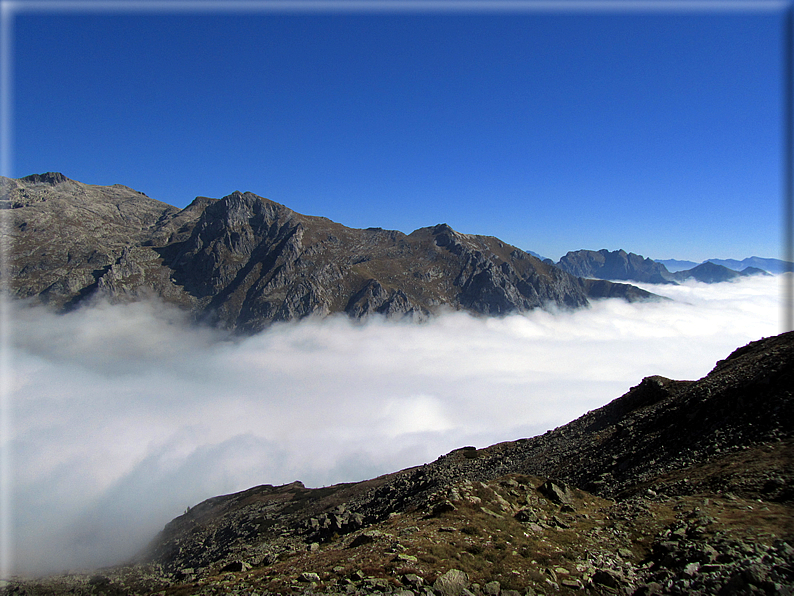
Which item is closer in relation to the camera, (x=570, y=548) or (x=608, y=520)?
(x=570, y=548)

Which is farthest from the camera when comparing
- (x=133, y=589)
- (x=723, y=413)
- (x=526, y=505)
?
(x=133, y=589)

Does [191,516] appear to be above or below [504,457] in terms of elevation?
below

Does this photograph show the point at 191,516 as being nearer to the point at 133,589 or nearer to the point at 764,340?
the point at 133,589

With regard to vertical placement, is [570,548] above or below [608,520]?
below

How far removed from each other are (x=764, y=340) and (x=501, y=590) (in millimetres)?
70087

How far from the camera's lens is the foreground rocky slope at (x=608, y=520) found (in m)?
21.3

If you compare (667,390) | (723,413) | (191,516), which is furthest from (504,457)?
(191,516)

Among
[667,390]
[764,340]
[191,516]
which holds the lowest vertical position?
[191,516]

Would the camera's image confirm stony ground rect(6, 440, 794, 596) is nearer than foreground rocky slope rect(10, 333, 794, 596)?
Yes

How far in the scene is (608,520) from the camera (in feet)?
101

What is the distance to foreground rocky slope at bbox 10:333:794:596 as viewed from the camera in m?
21.3

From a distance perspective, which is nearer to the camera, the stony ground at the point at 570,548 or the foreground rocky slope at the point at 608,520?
the stony ground at the point at 570,548

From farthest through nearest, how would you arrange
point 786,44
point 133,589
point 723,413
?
point 133,589, point 723,413, point 786,44

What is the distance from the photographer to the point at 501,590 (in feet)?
68.8
